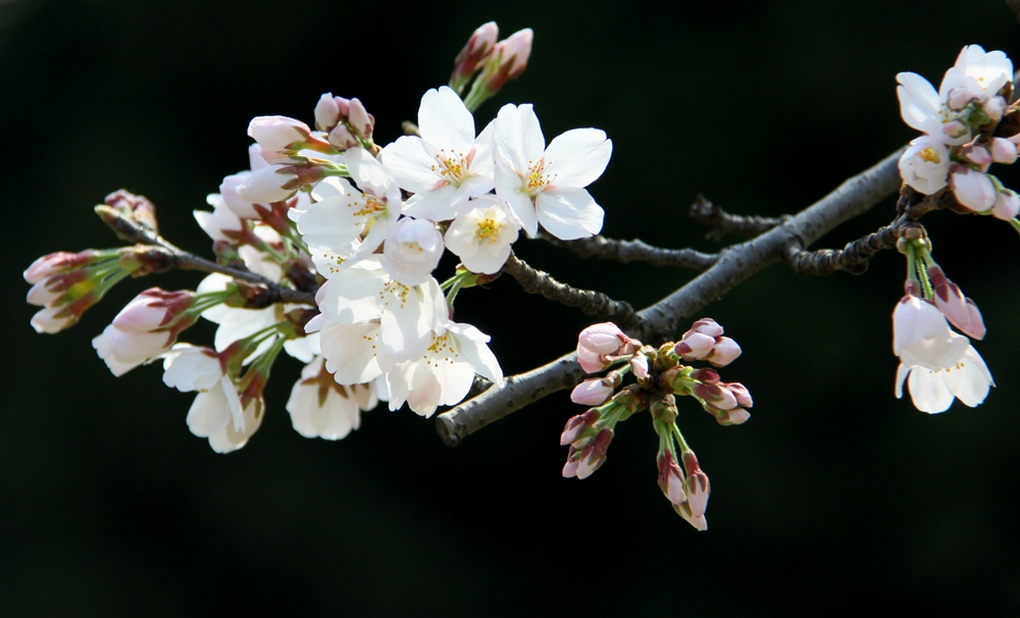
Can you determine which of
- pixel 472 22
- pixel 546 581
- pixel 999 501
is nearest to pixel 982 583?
pixel 999 501

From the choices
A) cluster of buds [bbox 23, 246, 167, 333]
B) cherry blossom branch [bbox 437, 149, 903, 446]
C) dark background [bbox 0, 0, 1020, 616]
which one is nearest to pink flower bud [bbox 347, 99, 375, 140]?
cherry blossom branch [bbox 437, 149, 903, 446]

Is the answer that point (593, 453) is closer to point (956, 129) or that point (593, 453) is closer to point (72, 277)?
point (956, 129)

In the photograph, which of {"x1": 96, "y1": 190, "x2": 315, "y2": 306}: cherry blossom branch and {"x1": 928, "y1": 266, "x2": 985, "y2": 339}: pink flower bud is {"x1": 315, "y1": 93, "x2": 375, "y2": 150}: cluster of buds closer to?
{"x1": 96, "y1": 190, "x2": 315, "y2": 306}: cherry blossom branch

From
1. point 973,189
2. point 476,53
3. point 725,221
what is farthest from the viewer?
point 725,221

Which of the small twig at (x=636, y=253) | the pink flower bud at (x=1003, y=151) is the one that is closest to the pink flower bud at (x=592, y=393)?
the pink flower bud at (x=1003, y=151)

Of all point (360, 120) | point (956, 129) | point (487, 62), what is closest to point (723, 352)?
point (956, 129)

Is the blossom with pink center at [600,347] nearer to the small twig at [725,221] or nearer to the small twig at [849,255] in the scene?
the small twig at [849,255]
